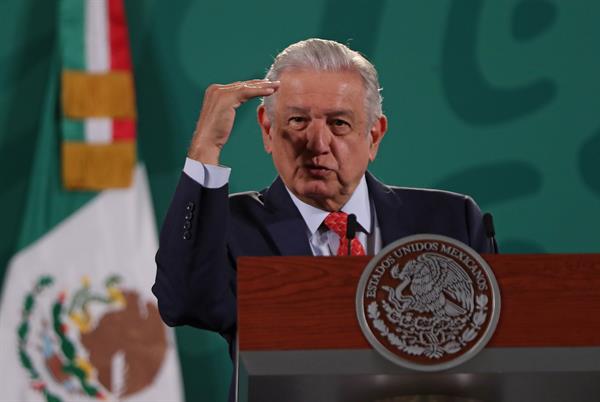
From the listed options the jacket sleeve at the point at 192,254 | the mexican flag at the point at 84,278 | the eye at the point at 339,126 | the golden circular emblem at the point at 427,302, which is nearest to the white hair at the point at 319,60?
the eye at the point at 339,126

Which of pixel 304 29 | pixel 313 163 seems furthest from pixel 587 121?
pixel 313 163

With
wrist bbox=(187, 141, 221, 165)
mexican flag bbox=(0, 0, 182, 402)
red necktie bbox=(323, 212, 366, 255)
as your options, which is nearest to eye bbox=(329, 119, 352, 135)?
red necktie bbox=(323, 212, 366, 255)

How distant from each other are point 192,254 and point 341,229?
1.59 ft

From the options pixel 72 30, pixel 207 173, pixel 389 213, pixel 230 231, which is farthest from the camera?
pixel 72 30

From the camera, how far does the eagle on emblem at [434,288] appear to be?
195cm

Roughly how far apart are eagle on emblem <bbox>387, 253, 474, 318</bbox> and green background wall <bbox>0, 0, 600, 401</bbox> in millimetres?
3000

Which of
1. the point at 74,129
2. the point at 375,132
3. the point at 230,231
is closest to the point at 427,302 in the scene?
the point at 230,231

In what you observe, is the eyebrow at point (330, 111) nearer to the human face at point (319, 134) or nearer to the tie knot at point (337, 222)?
the human face at point (319, 134)

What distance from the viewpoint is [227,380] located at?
4855mm

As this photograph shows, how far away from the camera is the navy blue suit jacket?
2383mm

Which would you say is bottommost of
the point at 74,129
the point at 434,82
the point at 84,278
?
the point at 84,278

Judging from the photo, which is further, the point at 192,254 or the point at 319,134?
the point at 319,134

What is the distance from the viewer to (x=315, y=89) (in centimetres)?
282

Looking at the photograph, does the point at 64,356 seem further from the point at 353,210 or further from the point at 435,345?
the point at 435,345
